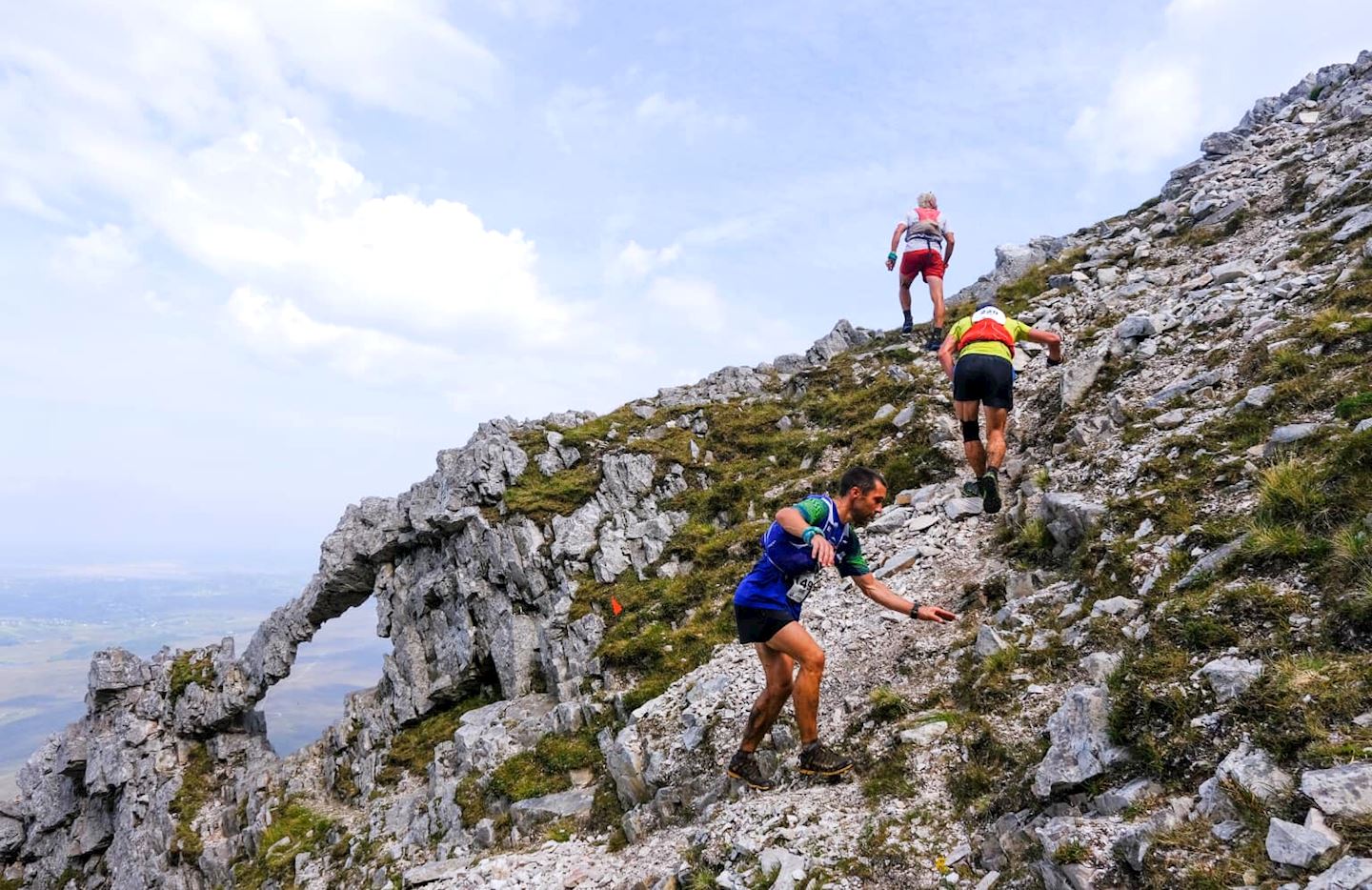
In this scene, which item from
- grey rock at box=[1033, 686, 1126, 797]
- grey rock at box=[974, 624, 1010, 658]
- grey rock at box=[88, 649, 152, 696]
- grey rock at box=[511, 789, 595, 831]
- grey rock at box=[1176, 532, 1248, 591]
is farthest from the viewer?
grey rock at box=[88, 649, 152, 696]

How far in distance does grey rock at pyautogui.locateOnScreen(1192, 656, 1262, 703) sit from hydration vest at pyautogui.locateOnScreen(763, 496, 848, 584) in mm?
3891

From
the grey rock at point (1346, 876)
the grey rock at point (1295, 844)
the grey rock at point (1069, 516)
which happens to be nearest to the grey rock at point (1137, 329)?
the grey rock at point (1069, 516)

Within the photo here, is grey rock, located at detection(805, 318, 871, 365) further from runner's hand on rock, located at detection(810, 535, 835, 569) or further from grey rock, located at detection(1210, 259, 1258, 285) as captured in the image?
runner's hand on rock, located at detection(810, 535, 835, 569)

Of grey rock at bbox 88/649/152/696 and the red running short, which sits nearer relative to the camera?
the red running short

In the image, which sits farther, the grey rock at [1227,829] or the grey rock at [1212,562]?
the grey rock at [1212,562]

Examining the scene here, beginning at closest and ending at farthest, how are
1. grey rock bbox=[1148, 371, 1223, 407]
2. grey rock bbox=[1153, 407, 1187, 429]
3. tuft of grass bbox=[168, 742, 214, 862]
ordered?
1. grey rock bbox=[1153, 407, 1187, 429]
2. grey rock bbox=[1148, 371, 1223, 407]
3. tuft of grass bbox=[168, 742, 214, 862]

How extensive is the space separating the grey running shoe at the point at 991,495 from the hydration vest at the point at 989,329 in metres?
2.22

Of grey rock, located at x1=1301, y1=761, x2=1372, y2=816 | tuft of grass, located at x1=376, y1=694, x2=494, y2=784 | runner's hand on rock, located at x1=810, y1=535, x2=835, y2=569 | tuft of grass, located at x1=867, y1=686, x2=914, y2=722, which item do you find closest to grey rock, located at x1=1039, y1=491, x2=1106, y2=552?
tuft of grass, located at x1=867, y1=686, x2=914, y2=722

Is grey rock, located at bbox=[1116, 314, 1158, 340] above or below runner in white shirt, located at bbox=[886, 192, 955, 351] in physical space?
below

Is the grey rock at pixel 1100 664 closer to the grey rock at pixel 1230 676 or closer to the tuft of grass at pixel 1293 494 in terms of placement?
the grey rock at pixel 1230 676

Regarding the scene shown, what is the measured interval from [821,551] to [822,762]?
2.94 m

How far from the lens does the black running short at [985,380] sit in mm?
12281

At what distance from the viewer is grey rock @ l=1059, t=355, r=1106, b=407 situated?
47.6ft

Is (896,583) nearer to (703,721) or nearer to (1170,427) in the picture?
(703,721)
